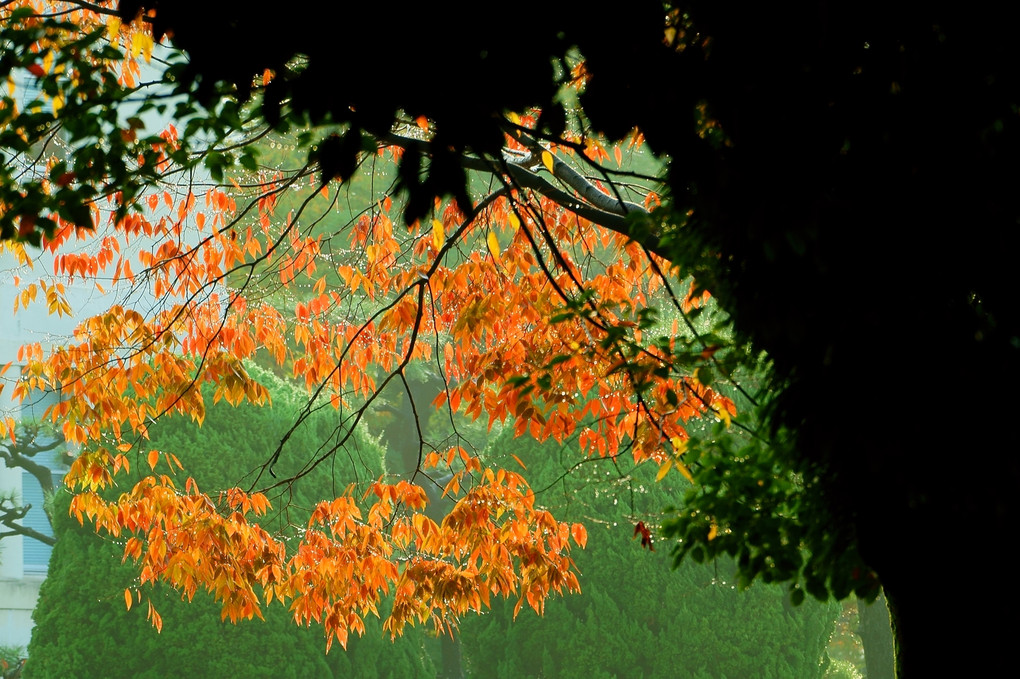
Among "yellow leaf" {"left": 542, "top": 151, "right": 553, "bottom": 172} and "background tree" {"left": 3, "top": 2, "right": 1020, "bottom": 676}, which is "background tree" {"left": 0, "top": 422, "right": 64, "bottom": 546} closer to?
"yellow leaf" {"left": 542, "top": 151, "right": 553, "bottom": 172}

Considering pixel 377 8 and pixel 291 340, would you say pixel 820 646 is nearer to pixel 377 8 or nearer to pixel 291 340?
pixel 377 8

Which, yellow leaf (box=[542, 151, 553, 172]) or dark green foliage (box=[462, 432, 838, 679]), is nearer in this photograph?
yellow leaf (box=[542, 151, 553, 172])

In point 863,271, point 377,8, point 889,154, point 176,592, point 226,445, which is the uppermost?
point 226,445

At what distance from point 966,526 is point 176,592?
7463 millimetres

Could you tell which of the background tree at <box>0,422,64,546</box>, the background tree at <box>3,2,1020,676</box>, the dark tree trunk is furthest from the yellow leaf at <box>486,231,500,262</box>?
the background tree at <box>0,422,64,546</box>

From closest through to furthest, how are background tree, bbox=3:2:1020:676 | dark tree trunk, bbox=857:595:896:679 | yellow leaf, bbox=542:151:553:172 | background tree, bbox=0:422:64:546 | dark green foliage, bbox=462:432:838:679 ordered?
background tree, bbox=3:2:1020:676, yellow leaf, bbox=542:151:553:172, dark green foliage, bbox=462:432:838:679, dark tree trunk, bbox=857:595:896:679, background tree, bbox=0:422:64:546

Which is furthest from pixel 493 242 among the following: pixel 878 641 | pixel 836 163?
pixel 878 641

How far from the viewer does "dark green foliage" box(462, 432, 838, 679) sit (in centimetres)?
844

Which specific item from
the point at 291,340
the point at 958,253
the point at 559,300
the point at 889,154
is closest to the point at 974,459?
the point at 958,253

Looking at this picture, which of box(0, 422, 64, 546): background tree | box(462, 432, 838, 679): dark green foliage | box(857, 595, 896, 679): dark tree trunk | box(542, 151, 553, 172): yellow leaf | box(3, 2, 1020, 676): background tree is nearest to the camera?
box(3, 2, 1020, 676): background tree

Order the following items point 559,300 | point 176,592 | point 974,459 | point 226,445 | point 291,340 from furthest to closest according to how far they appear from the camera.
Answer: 1. point 291,340
2. point 226,445
3. point 176,592
4. point 559,300
5. point 974,459

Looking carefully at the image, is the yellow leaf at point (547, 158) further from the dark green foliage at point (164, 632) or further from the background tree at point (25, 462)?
the background tree at point (25, 462)

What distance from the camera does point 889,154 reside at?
228cm

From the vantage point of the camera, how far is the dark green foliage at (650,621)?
8.44 meters
